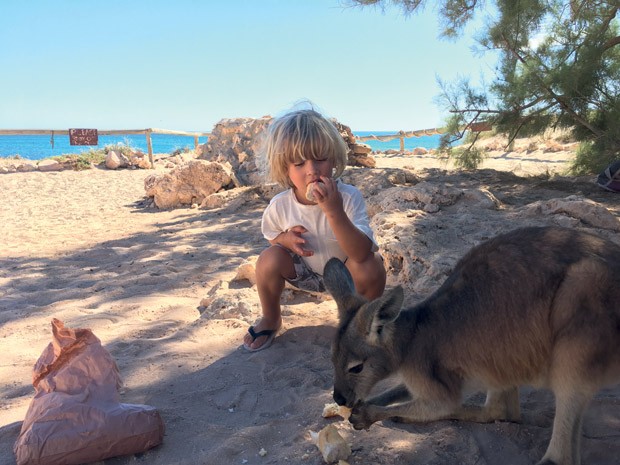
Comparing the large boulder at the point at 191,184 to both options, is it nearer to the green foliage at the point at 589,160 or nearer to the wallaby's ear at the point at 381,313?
the green foliage at the point at 589,160

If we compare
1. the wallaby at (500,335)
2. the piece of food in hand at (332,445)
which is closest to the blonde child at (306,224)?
the wallaby at (500,335)

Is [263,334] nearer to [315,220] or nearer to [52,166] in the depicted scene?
[315,220]

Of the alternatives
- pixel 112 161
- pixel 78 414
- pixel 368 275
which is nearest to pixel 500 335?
pixel 368 275

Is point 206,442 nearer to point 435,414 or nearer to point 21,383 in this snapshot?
→ point 435,414

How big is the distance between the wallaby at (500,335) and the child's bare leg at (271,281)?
0.85m

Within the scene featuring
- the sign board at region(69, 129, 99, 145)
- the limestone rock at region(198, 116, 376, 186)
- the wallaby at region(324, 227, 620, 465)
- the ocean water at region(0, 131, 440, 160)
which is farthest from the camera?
the ocean water at region(0, 131, 440, 160)

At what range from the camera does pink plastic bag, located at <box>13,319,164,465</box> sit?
6.33ft

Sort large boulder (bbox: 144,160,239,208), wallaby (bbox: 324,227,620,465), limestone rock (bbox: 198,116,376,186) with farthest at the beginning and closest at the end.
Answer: limestone rock (bbox: 198,116,376,186) < large boulder (bbox: 144,160,239,208) < wallaby (bbox: 324,227,620,465)

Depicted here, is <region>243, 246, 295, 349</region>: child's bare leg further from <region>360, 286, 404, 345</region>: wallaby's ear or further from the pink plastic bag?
<region>360, 286, 404, 345</region>: wallaby's ear

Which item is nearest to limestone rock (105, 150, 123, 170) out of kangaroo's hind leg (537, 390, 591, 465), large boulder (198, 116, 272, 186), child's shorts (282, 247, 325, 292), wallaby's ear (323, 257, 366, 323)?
large boulder (198, 116, 272, 186)

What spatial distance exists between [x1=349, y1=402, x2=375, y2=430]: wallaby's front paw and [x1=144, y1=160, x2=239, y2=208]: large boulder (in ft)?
22.7

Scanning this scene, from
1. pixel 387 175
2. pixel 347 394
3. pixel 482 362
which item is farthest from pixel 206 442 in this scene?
pixel 387 175

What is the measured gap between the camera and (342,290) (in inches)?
86.0

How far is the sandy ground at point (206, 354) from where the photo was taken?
2045 mm
